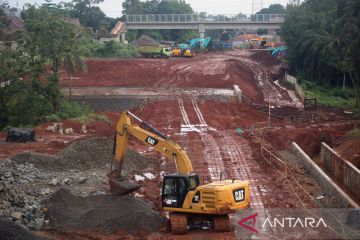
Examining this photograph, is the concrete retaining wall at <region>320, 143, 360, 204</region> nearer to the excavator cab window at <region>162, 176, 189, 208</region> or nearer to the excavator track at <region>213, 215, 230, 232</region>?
the excavator track at <region>213, 215, 230, 232</region>

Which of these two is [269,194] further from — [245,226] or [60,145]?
[60,145]

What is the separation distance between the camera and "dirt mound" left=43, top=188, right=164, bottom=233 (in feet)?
61.4

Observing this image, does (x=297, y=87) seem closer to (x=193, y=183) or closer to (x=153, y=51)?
(x=153, y=51)

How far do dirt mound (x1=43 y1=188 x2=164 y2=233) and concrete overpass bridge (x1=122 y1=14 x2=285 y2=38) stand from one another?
7542 centimetres

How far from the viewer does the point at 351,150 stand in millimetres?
31078

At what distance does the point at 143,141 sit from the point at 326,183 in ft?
30.9

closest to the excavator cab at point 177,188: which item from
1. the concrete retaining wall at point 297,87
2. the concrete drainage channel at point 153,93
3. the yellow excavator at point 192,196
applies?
the yellow excavator at point 192,196

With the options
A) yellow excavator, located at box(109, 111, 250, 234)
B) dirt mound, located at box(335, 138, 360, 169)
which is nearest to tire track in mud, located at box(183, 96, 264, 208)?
dirt mound, located at box(335, 138, 360, 169)

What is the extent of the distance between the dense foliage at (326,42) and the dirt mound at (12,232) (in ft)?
100

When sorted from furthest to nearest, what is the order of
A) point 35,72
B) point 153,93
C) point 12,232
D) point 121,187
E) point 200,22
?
point 200,22 < point 153,93 < point 35,72 < point 121,187 < point 12,232

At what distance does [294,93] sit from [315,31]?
267 inches

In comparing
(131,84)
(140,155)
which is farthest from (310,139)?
(131,84)

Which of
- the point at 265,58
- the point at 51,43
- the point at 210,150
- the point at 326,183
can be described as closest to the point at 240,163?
the point at 210,150

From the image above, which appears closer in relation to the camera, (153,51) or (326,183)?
(326,183)
